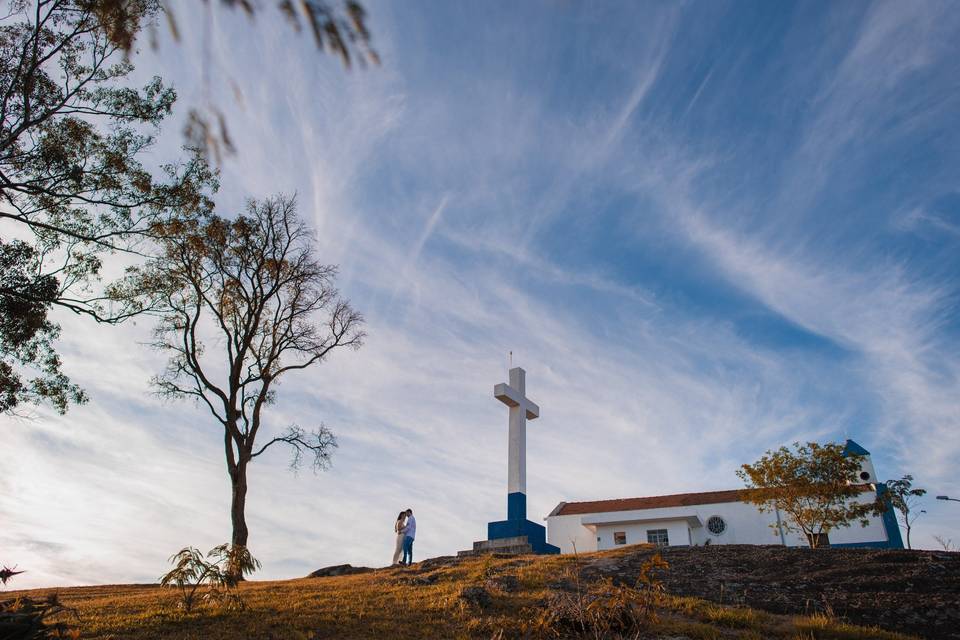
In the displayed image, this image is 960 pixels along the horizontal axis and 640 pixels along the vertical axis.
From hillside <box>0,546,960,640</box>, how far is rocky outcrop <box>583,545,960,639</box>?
0.07ft

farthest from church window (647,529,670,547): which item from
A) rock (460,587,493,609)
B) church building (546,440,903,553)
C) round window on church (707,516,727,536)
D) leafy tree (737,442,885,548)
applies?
rock (460,587,493,609)

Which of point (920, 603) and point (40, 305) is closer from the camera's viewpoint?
point (920, 603)

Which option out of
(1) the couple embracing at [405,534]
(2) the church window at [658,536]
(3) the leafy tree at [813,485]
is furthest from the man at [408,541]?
(2) the church window at [658,536]

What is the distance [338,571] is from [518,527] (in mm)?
5400

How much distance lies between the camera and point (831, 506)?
20703mm

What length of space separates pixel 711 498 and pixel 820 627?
23.5 metres

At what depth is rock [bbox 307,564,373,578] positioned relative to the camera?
15.7 meters

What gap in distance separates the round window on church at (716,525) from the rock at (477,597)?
72.0ft

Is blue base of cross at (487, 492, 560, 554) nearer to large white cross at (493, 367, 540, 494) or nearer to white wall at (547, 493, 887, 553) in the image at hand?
large white cross at (493, 367, 540, 494)

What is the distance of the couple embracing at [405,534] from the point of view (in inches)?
682

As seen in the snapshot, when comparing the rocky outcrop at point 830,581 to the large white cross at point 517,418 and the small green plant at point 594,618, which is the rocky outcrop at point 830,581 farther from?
the large white cross at point 517,418

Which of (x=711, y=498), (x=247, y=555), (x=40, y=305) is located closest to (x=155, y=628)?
(x=247, y=555)

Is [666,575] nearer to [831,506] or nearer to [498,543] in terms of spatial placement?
[498,543]

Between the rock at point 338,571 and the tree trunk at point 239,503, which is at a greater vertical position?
the tree trunk at point 239,503
